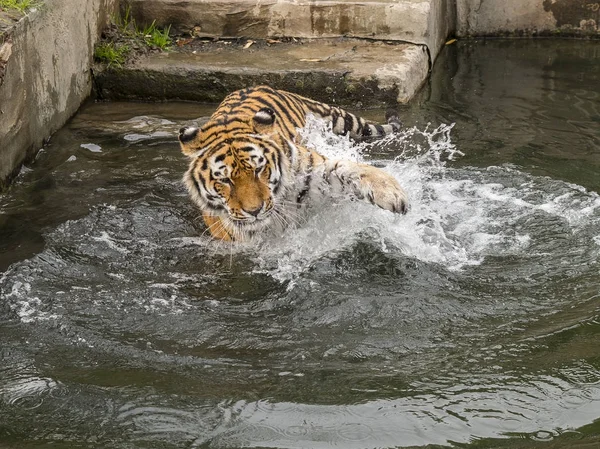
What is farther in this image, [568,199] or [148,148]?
[148,148]

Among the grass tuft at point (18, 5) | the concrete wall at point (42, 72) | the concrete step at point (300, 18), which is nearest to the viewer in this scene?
the concrete wall at point (42, 72)

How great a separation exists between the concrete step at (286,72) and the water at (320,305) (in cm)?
61

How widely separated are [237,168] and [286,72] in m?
2.38

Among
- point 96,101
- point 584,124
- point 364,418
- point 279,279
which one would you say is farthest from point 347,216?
point 96,101

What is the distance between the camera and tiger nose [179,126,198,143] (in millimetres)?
4309

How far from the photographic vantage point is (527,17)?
26.0ft

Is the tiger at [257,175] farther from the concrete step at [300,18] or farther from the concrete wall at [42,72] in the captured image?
the concrete step at [300,18]

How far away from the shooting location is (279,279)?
410 centimetres

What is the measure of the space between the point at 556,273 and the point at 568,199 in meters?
0.87

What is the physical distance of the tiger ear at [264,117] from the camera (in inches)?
169

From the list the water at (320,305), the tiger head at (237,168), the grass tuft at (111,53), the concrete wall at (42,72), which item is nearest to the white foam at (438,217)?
the water at (320,305)

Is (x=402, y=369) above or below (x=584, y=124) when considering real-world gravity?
below

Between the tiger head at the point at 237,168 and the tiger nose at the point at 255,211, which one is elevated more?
the tiger head at the point at 237,168

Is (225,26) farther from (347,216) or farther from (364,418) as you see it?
(364,418)
